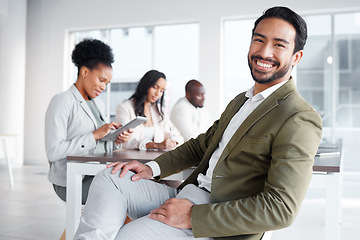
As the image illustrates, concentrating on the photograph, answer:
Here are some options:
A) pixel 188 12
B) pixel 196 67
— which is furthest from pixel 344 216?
pixel 188 12

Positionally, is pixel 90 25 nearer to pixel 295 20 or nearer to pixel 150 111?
pixel 150 111

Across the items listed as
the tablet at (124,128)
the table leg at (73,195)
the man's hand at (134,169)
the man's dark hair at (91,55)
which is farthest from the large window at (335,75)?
the man's hand at (134,169)

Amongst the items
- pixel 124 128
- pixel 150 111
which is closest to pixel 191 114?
pixel 150 111

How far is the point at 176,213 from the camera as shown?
1.18m

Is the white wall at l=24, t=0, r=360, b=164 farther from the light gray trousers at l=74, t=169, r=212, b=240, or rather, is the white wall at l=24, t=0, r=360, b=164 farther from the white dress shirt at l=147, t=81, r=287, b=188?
the light gray trousers at l=74, t=169, r=212, b=240

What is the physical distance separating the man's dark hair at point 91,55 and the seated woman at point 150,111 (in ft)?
2.66

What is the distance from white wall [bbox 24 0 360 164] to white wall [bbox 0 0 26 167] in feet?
1.03

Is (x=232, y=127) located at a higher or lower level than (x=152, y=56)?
lower

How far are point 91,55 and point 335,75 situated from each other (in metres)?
4.71

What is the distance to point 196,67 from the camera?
6.61 meters

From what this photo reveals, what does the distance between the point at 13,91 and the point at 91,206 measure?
6.19 metres

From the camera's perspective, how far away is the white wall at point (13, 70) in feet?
21.5

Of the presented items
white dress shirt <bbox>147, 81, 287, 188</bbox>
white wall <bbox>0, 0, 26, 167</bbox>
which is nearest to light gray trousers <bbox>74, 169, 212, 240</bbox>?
white dress shirt <bbox>147, 81, 287, 188</bbox>

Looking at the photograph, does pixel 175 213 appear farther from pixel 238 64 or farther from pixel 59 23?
pixel 59 23
